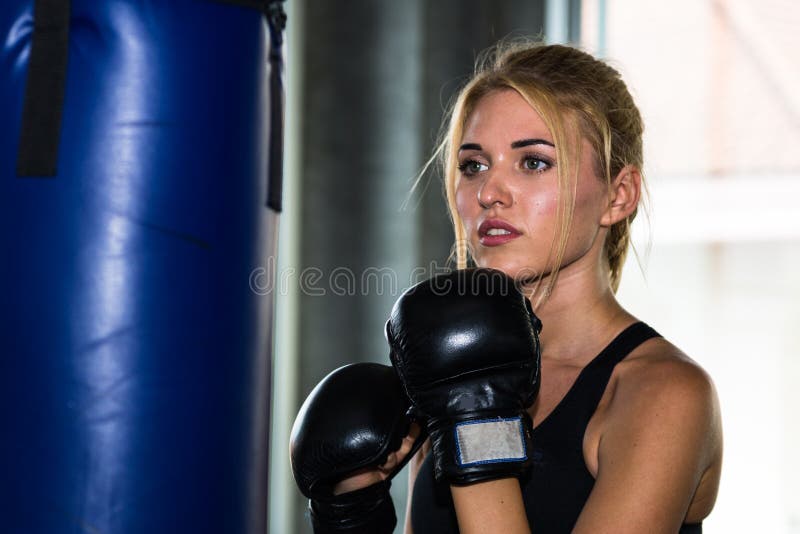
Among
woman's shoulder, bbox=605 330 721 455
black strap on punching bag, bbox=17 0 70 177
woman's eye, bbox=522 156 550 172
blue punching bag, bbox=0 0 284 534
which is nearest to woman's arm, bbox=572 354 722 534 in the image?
woman's shoulder, bbox=605 330 721 455

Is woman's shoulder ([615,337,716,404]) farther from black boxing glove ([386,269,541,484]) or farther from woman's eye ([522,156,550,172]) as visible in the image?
woman's eye ([522,156,550,172])

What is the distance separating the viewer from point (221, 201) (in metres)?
1.19

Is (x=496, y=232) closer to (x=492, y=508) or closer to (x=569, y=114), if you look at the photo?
(x=569, y=114)

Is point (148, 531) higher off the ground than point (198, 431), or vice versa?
point (198, 431)

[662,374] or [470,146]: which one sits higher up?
[470,146]

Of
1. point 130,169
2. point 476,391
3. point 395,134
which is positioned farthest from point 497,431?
point 395,134

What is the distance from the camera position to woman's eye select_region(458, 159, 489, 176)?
137cm

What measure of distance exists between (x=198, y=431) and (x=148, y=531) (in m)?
0.14

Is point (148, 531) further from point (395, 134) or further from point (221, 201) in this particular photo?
point (395, 134)

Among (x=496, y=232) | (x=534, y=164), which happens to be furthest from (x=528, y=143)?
(x=496, y=232)

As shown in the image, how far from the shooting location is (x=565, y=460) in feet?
3.93

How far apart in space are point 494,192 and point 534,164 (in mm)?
74

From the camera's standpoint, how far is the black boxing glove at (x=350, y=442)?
1.27 meters

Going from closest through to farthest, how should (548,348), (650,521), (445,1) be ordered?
(650,521) → (548,348) → (445,1)
